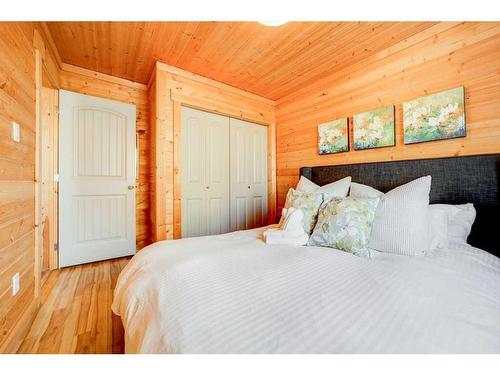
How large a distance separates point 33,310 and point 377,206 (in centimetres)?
252

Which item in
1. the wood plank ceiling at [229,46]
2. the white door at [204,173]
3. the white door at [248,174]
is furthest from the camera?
the white door at [248,174]

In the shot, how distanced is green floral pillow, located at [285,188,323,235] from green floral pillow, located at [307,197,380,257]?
0.33 feet

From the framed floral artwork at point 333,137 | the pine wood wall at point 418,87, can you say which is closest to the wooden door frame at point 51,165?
the pine wood wall at point 418,87

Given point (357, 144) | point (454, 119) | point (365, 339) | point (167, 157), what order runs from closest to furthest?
point (365, 339) < point (454, 119) < point (357, 144) < point (167, 157)

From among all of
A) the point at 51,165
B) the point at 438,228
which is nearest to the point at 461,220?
the point at 438,228

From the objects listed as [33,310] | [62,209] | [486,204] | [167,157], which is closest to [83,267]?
[62,209]

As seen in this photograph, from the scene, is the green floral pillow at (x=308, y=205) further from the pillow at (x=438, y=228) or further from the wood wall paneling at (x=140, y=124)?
the wood wall paneling at (x=140, y=124)

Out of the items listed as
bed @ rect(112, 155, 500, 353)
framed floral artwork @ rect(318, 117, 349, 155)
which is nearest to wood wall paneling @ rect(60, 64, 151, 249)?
bed @ rect(112, 155, 500, 353)

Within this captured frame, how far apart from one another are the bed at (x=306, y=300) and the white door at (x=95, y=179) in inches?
70.9

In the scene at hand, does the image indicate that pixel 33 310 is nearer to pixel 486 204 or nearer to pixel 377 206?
pixel 377 206

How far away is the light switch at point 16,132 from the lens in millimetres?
Answer: 1292

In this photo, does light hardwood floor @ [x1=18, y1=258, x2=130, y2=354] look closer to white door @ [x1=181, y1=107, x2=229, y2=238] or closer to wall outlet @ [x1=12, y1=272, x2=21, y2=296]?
wall outlet @ [x1=12, y1=272, x2=21, y2=296]

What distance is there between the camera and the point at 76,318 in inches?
60.3

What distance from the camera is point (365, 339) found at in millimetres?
540
